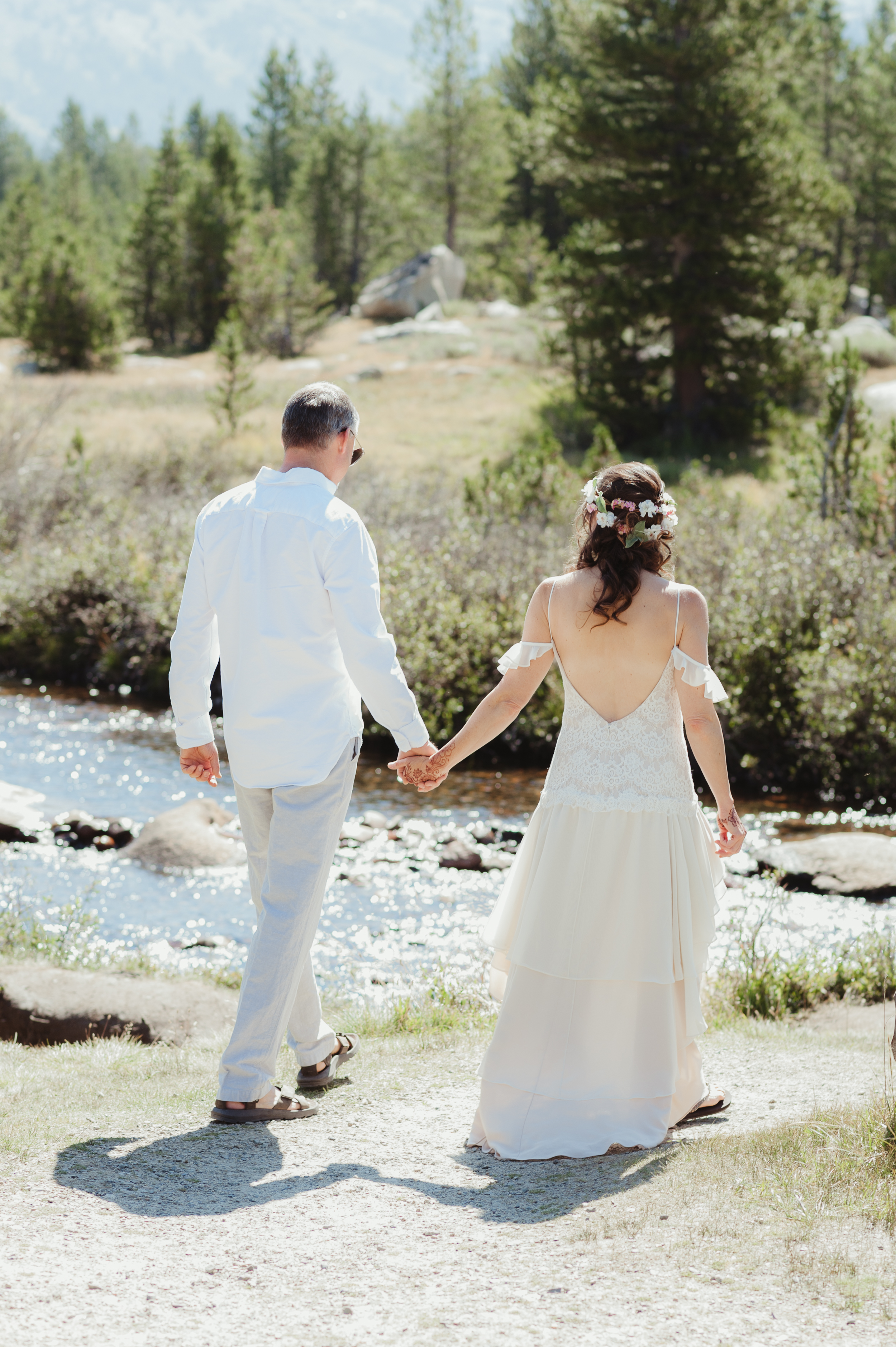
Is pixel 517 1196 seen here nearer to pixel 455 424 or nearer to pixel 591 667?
pixel 591 667

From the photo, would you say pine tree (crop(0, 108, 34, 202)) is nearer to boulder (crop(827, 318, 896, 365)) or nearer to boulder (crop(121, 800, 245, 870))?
boulder (crop(827, 318, 896, 365))

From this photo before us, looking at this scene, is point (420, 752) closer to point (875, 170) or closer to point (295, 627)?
point (295, 627)

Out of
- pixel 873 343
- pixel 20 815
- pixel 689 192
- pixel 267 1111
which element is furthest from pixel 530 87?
pixel 267 1111

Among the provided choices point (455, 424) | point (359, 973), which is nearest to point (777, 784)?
point (359, 973)

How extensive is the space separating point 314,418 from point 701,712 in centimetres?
163

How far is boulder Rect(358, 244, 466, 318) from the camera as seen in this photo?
5150 centimetres

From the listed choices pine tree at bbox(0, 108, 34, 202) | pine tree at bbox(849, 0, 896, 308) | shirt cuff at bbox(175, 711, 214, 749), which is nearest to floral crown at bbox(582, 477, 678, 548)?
shirt cuff at bbox(175, 711, 214, 749)

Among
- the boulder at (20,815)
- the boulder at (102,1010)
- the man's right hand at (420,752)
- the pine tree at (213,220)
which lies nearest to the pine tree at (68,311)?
the pine tree at (213,220)

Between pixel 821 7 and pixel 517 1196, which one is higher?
pixel 821 7

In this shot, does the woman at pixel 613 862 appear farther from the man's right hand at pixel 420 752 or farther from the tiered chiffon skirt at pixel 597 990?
the man's right hand at pixel 420 752

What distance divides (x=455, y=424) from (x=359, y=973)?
86.3 feet

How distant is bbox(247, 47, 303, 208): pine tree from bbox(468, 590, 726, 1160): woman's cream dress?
6604cm

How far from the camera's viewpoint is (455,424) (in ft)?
107

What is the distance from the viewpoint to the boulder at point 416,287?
51.5m
